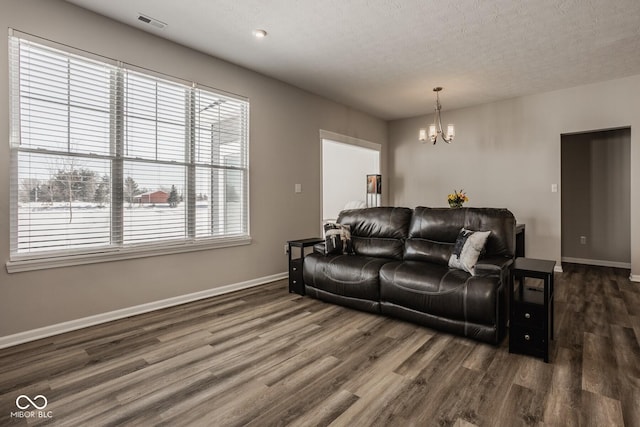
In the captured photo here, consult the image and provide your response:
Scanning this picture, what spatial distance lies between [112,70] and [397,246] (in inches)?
126

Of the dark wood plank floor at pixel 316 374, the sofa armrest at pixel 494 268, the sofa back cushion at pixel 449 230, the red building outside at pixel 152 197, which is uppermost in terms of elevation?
the red building outside at pixel 152 197

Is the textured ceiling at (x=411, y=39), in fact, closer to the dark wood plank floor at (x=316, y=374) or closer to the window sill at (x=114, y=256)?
the window sill at (x=114, y=256)

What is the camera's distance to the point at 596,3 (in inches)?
109

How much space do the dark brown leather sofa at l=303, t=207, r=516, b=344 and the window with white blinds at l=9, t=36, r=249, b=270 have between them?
4.70 ft

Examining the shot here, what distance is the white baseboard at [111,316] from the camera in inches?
101

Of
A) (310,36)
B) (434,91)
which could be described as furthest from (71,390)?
(434,91)

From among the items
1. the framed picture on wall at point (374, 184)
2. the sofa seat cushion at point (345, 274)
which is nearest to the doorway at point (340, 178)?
the framed picture on wall at point (374, 184)

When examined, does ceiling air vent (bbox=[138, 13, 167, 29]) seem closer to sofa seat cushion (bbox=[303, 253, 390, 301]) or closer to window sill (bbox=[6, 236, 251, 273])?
window sill (bbox=[6, 236, 251, 273])

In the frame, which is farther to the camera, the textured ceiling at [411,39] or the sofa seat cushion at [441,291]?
the textured ceiling at [411,39]

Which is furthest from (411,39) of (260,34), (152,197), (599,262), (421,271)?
(599,262)

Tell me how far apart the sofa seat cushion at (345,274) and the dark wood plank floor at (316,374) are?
26cm

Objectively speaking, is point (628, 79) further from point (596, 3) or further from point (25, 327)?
point (25, 327)

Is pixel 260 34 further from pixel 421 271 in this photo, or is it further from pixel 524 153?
pixel 524 153

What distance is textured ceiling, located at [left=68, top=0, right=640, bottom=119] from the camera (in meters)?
2.86
